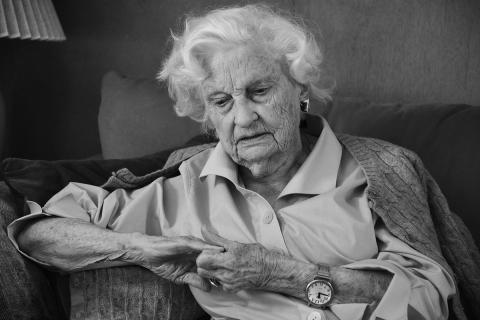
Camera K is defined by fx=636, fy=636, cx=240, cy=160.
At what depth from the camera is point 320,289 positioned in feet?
5.21

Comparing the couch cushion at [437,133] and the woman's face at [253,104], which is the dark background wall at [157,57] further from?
the woman's face at [253,104]

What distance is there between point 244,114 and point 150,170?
51 centimetres

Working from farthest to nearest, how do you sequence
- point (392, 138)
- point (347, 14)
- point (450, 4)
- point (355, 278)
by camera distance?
point (347, 14) < point (450, 4) < point (392, 138) < point (355, 278)

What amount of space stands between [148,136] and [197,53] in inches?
30.4

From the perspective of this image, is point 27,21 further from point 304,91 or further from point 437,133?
point 437,133

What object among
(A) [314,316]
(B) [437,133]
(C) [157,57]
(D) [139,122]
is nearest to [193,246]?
(A) [314,316]

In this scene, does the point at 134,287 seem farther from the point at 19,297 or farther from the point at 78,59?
the point at 78,59

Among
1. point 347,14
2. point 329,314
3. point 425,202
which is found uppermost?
point 347,14

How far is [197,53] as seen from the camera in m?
1.81

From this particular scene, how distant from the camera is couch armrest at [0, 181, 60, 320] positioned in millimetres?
1690

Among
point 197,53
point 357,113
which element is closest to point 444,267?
point 357,113

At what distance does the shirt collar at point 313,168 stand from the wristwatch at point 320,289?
0.90ft

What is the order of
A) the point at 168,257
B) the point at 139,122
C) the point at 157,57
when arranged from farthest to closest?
the point at 157,57 → the point at 139,122 → the point at 168,257

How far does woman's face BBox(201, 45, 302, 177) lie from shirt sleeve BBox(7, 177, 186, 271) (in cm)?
26
